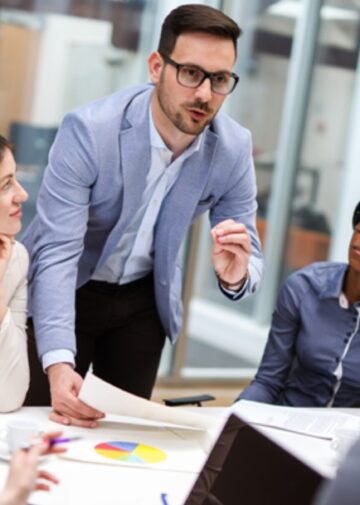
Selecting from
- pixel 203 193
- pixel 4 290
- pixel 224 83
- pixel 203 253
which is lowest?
pixel 203 253

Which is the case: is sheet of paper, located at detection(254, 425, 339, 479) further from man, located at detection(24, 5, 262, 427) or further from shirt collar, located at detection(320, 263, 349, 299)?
shirt collar, located at detection(320, 263, 349, 299)

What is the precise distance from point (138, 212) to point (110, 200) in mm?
101

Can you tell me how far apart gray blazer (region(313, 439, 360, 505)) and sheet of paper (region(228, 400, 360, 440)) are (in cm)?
138

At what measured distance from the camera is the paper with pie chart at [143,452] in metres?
1.97

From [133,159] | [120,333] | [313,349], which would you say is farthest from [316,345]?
[133,159]

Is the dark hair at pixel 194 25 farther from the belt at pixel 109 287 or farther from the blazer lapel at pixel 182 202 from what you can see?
the belt at pixel 109 287

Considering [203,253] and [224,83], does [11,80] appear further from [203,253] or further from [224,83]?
[224,83]

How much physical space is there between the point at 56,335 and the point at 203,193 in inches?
26.0

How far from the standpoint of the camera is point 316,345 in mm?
2850

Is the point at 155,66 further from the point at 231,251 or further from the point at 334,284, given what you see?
the point at 334,284

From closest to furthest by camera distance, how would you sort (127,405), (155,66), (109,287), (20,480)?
1. (20,480)
2. (127,405)
3. (155,66)
4. (109,287)

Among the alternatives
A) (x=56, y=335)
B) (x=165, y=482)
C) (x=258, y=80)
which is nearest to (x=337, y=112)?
(x=258, y=80)

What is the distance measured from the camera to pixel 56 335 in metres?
2.31

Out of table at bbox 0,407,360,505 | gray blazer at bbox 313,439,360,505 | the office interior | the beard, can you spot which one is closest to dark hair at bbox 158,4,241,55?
the beard
